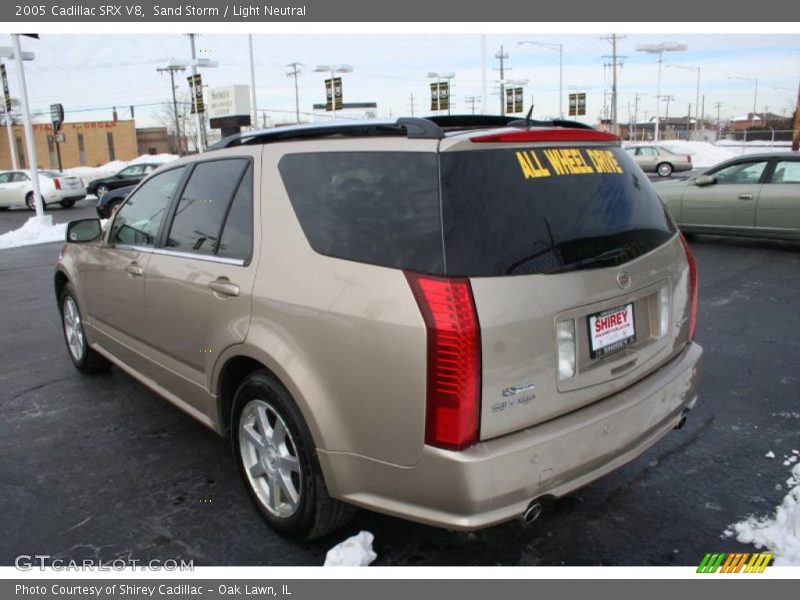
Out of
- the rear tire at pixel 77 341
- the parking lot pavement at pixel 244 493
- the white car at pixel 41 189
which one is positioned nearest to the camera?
the parking lot pavement at pixel 244 493

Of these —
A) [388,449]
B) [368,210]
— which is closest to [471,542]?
[388,449]

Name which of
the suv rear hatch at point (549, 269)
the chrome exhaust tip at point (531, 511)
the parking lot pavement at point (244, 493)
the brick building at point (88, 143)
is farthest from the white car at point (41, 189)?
the brick building at point (88, 143)

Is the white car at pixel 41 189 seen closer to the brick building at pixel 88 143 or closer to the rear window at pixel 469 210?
the rear window at pixel 469 210

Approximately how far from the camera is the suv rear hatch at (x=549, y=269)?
7.44 ft

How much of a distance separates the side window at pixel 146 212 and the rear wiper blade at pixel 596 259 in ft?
7.65

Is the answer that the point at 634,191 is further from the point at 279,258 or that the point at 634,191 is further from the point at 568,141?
Answer: the point at 279,258

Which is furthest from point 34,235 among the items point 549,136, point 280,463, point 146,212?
point 549,136

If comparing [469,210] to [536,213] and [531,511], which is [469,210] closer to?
[536,213]

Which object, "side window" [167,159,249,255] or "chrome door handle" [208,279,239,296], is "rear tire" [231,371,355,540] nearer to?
"chrome door handle" [208,279,239,296]

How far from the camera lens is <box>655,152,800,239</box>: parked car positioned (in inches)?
375

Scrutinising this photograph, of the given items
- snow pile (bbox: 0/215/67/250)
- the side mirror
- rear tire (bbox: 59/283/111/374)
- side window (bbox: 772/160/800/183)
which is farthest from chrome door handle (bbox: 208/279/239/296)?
snow pile (bbox: 0/215/67/250)

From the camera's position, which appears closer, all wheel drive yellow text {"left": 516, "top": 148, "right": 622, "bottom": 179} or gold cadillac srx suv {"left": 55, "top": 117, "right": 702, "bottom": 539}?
gold cadillac srx suv {"left": 55, "top": 117, "right": 702, "bottom": 539}

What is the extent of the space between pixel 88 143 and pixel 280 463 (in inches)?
3192

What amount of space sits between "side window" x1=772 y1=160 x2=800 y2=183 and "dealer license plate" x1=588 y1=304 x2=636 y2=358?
339 inches
